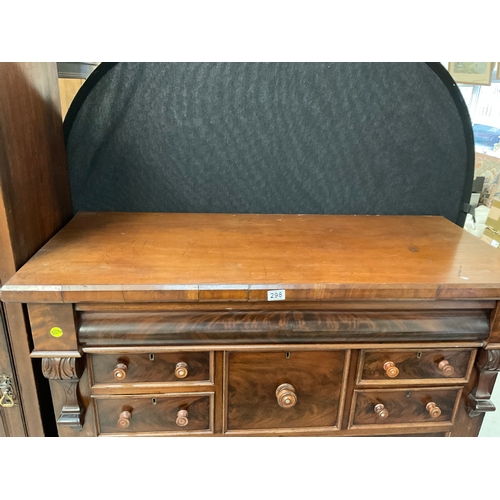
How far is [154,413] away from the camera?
0.92 m

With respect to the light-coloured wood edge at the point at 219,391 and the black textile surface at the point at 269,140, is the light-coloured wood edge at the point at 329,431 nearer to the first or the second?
the light-coloured wood edge at the point at 219,391

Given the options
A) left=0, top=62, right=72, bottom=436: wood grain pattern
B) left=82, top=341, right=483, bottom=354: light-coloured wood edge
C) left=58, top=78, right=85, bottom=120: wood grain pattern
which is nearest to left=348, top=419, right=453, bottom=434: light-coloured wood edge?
left=82, top=341, right=483, bottom=354: light-coloured wood edge

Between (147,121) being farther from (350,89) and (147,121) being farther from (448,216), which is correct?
(448,216)

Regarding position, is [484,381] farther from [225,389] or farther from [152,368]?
[152,368]

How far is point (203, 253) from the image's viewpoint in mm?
918

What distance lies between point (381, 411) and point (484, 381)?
0.24 metres

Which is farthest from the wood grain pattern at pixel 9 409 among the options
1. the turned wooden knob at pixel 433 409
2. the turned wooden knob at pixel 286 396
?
the turned wooden knob at pixel 433 409

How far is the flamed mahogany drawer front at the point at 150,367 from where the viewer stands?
0.86 m

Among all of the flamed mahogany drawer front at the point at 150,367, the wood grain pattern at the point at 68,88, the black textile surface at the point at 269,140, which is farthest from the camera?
the wood grain pattern at the point at 68,88

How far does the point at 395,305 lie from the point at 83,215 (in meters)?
0.84

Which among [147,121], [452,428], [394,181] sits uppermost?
[147,121]

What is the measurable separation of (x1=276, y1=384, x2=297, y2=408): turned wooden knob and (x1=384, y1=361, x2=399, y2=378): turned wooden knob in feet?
0.68

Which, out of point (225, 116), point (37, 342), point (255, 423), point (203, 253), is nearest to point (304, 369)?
point (255, 423)

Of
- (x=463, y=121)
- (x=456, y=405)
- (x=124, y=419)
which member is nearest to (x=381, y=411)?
(x=456, y=405)
